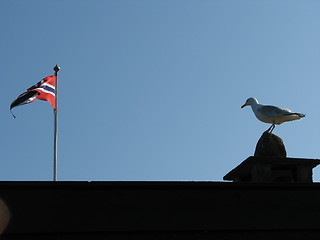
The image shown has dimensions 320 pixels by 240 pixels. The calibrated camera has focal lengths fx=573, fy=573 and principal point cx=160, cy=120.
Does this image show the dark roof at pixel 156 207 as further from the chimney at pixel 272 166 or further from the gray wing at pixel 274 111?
the gray wing at pixel 274 111

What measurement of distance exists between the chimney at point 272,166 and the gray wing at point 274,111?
1.11m

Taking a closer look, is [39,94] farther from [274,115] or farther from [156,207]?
[156,207]

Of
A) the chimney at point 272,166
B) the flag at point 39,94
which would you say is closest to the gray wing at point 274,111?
the chimney at point 272,166

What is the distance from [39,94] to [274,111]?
919 cm

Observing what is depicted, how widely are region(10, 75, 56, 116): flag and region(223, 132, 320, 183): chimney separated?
9710 millimetres

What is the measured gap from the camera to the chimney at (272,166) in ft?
23.0

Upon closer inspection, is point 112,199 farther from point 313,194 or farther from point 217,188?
point 313,194

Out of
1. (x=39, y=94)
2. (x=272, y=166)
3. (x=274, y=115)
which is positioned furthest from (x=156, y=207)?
(x=39, y=94)

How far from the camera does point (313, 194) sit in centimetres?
627

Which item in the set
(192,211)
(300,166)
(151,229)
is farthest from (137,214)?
(300,166)

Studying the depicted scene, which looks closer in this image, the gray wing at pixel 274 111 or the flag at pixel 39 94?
the gray wing at pixel 274 111

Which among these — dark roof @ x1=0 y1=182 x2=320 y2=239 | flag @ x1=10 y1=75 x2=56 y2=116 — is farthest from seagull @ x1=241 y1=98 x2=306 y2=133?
flag @ x1=10 y1=75 x2=56 y2=116

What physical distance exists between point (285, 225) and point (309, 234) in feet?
0.91

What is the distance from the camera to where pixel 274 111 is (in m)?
Result: 8.79
